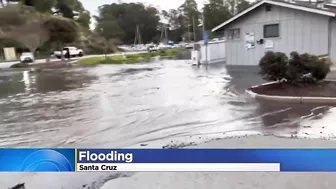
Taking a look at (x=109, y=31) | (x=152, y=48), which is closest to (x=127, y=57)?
(x=152, y=48)

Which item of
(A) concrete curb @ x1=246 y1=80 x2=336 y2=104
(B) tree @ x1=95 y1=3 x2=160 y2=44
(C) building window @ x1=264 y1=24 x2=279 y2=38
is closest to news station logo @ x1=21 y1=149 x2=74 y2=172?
(B) tree @ x1=95 y1=3 x2=160 y2=44

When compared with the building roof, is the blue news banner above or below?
below

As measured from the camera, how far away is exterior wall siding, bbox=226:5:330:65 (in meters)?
3.25

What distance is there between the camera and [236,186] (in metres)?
3.39

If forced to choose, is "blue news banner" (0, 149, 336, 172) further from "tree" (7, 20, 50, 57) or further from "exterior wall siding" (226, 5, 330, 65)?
"exterior wall siding" (226, 5, 330, 65)

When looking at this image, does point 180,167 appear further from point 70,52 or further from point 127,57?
point 70,52

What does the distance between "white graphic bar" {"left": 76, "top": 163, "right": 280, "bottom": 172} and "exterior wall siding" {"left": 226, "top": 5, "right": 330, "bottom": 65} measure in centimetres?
142

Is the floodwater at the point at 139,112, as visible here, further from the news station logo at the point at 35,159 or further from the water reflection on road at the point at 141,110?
the news station logo at the point at 35,159

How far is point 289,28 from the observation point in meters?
3.35

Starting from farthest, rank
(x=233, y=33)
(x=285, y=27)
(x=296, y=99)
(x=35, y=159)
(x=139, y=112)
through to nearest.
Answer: (x=296, y=99) < (x=139, y=112) < (x=233, y=33) < (x=285, y=27) < (x=35, y=159)

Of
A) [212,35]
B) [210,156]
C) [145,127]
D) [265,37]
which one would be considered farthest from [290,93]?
[210,156]

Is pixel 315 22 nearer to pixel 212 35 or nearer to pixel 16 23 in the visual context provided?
pixel 212 35

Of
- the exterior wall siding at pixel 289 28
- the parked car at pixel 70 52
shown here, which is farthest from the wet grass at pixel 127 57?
the exterior wall siding at pixel 289 28

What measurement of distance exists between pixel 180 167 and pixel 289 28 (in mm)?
1776
